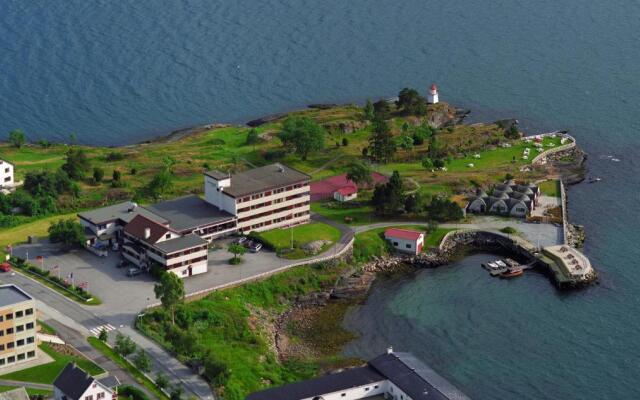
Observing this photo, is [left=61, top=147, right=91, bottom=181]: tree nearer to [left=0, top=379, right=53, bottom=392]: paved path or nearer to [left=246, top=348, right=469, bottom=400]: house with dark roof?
[left=0, top=379, right=53, bottom=392]: paved path

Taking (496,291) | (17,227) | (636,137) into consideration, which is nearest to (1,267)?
(17,227)

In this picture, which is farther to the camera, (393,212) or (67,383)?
(393,212)

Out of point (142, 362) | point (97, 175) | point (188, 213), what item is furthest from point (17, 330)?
point (97, 175)

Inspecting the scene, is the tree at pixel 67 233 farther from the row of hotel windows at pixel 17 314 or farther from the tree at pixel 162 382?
the tree at pixel 162 382

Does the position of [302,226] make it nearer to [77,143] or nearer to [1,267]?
[1,267]

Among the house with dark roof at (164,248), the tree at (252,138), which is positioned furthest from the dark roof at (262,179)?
the tree at (252,138)
